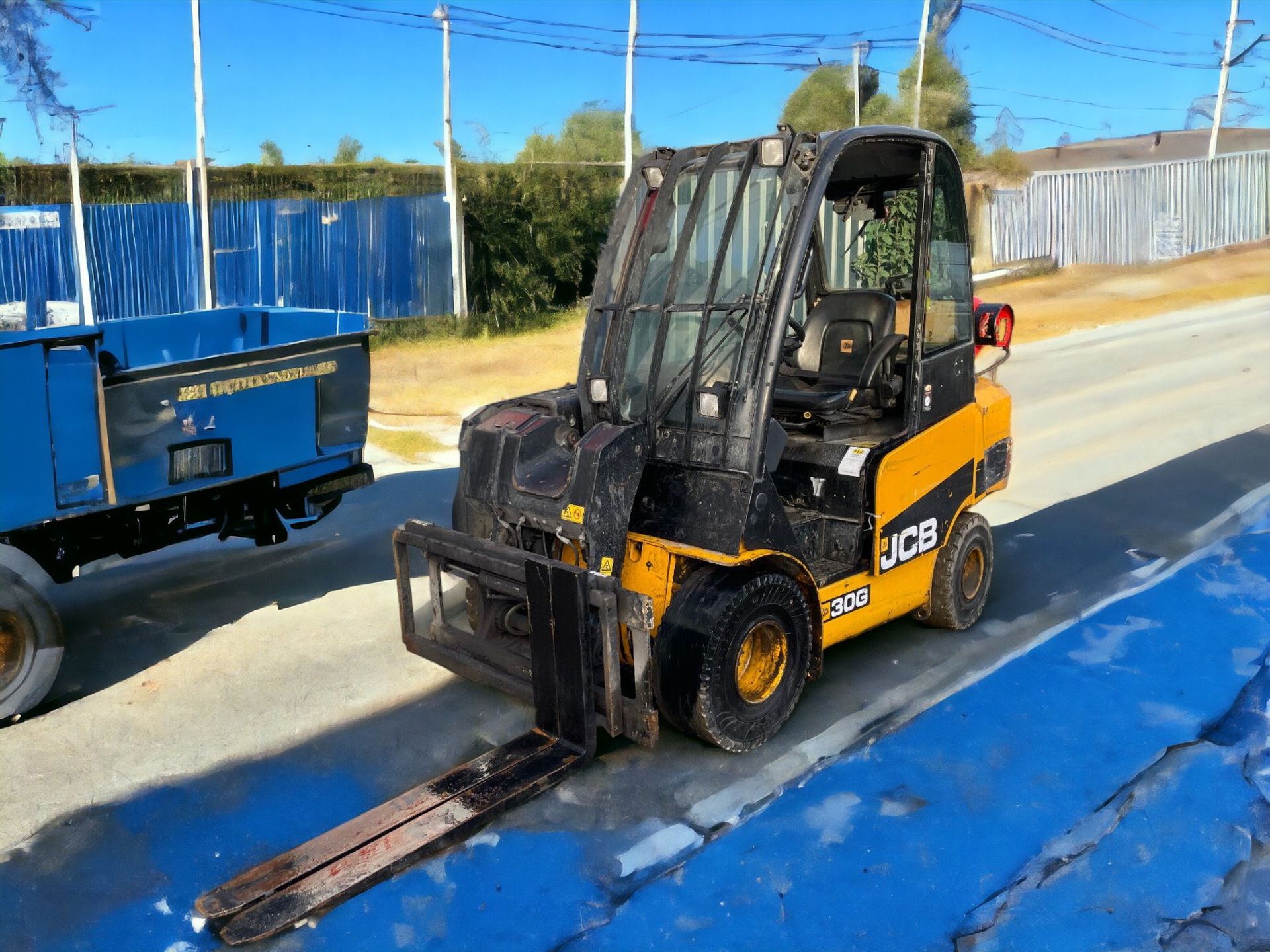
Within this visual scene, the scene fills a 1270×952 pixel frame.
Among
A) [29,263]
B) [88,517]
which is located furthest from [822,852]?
[29,263]

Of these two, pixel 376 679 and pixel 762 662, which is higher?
pixel 762 662

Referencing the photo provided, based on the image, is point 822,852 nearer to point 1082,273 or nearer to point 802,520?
point 802,520

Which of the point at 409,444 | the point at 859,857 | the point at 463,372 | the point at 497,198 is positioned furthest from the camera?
the point at 497,198

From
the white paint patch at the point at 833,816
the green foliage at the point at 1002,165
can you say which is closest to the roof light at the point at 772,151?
the white paint patch at the point at 833,816

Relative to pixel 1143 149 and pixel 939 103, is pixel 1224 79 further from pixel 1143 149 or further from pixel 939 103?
pixel 1143 149

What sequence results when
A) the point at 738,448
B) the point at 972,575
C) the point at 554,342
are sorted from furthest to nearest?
the point at 554,342, the point at 972,575, the point at 738,448

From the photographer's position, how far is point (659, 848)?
4.36 metres

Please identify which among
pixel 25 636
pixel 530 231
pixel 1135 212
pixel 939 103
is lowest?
pixel 25 636

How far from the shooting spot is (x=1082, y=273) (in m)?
24.1

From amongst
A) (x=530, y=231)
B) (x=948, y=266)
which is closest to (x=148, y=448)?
(x=948, y=266)

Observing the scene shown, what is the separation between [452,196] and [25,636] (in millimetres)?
11800

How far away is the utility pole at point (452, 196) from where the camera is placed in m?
15.9

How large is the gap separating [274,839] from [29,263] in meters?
9.82

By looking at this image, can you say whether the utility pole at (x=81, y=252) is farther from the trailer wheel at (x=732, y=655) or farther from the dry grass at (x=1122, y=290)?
the dry grass at (x=1122, y=290)
